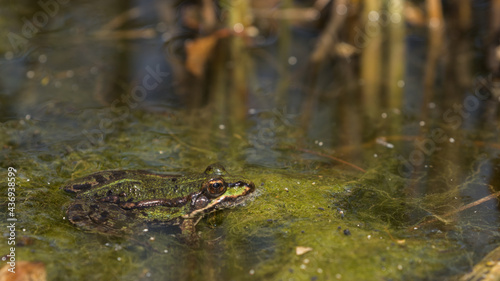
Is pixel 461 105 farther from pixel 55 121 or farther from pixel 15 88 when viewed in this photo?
pixel 15 88

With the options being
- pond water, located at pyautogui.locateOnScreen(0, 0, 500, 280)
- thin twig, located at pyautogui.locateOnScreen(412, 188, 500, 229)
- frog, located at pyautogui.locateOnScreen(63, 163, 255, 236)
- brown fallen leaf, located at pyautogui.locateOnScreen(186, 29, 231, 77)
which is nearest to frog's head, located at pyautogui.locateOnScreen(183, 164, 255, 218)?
frog, located at pyautogui.locateOnScreen(63, 163, 255, 236)

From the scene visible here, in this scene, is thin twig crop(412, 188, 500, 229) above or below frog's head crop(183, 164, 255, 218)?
below

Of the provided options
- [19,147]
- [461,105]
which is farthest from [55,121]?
[461,105]

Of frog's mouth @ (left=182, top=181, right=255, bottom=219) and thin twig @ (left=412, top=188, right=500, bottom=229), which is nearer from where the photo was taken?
thin twig @ (left=412, top=188, right=500, bottom=229)

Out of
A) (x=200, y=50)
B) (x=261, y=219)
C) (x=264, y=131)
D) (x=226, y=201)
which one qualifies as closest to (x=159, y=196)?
(x=226, y=201)

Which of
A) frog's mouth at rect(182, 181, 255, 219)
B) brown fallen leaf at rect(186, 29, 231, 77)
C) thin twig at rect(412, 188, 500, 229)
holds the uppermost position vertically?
brown fallen leaf at rect(186, 29, 231, 77)

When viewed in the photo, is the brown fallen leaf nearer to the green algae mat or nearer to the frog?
the green algae mat

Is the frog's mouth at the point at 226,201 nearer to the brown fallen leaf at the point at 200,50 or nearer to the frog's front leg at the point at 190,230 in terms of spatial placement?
the frog's front leg at the point at 190,230

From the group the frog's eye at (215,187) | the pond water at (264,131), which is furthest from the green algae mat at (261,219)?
the frog's eye at (215,187)
